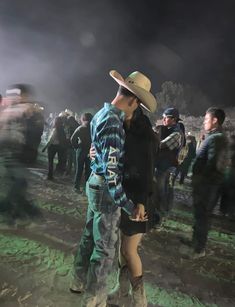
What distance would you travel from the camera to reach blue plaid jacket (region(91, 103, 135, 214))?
76.5 inches

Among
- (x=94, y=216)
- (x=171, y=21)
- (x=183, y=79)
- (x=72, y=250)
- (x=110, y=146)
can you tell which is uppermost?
(x=171, y=21)

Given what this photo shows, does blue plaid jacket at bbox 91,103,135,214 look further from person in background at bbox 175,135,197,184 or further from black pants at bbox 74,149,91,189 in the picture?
black pants at bbox 74,149,91,189

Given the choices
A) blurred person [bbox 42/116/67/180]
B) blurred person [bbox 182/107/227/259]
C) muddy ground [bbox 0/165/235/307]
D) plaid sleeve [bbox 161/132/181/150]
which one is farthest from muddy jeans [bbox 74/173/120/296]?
blurred person [bbox 42/116/67/180]

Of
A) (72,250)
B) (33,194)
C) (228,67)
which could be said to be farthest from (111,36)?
(72,250)

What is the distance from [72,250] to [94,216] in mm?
1321

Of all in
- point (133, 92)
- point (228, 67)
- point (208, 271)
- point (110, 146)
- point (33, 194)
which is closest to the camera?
point (110, 146)

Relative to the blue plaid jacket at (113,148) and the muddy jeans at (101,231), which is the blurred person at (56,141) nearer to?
the muddy jeans at (101,231)

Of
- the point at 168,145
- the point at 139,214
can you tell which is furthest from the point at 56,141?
the point at 139,214

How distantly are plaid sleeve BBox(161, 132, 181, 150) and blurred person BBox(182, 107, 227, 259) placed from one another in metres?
0.50

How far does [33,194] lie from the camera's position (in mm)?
5324

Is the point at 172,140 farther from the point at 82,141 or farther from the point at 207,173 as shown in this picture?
the point at 82,141

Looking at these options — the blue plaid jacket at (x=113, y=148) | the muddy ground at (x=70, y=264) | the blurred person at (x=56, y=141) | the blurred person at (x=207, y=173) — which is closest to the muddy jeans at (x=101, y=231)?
the blue plaid jacket at (x=113, y=148)

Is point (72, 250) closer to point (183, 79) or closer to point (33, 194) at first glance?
point (33, 194)

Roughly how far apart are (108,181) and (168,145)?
2236 millimetres
